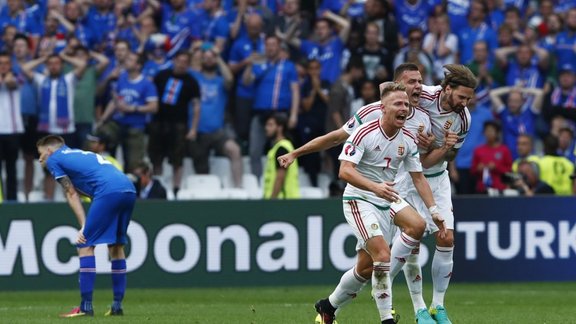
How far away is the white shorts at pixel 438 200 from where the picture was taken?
12688 millimetres

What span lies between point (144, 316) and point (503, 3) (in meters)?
12.5

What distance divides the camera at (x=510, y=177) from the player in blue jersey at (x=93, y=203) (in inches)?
303

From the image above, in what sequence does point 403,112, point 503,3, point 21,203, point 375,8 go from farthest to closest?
point 503,3, point 375,8, point 21,203, point 403,112

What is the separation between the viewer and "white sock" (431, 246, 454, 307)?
498 inches

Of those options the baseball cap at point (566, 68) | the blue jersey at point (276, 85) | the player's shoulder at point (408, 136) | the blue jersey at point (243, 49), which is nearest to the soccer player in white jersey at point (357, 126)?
the player's shoulder at point (408, 136)

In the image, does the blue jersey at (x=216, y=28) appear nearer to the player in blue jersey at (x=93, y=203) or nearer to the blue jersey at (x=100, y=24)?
the blue jersey at (x=100, y=24)

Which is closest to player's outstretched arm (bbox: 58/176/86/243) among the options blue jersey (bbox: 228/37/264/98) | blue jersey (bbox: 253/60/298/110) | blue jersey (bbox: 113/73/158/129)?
blue jersey (bbox: 113/73/158/129)

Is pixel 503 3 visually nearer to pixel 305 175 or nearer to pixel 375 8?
pixel 375 8

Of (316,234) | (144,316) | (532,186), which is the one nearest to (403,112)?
(144,316)

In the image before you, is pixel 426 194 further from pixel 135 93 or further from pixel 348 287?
pixel 135 93

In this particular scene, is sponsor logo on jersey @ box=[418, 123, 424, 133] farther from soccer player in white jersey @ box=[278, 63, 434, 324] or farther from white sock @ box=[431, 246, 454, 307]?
white sock @ box=[431, 246, 454, 307]

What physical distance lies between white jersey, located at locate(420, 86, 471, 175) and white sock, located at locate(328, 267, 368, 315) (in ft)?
5.41

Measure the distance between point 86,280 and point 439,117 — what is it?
427cm

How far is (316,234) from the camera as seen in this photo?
18812mm
